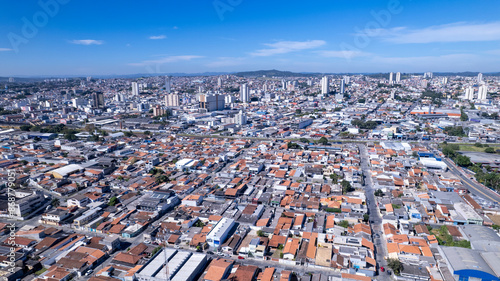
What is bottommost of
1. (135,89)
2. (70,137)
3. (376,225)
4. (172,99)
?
(376,225)

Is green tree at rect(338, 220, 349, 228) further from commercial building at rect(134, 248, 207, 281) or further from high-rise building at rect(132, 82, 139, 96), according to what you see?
high-rise building at rect(132, 82, 139, 96)

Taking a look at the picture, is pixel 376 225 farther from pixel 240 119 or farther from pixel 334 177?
pixel 240 119

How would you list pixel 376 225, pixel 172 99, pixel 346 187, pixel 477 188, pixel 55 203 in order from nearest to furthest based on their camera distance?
pixel 376 225 → pixel 55 203 → pixel 346 187 → pixel 477 188 → pixel 172 99

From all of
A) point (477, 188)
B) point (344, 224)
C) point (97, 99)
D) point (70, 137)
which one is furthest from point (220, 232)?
point (97, 99)

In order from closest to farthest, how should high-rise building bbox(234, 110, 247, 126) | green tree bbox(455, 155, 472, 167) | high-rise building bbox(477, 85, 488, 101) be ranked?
green tree bbox(455, 155, 472, 167) < high-rise building bbox(234, 110, 247, 126) < high-rise building bbox(477, 85, 488, 101)

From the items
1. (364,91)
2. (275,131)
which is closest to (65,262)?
(275,131)

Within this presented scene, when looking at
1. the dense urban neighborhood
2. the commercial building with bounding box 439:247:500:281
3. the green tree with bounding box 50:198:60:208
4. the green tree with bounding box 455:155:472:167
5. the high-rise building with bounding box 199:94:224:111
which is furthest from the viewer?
the high-rise building with bounding box 199:94:224:111

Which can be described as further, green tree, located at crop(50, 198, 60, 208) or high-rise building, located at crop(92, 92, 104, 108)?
high-rise building, located at crop(92, 92, 104, 108)

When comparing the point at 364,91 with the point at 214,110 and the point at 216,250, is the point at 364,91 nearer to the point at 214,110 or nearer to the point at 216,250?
the point at 214,110

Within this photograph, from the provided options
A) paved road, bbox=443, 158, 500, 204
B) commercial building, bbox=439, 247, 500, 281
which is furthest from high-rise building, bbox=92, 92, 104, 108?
commercial building, bbox=439, 247, 500, 281
